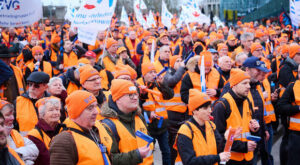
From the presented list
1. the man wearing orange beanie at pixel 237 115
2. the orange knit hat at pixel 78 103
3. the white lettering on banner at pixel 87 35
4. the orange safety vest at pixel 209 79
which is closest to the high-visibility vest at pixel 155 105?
the orange safety vest at pixel 209 79

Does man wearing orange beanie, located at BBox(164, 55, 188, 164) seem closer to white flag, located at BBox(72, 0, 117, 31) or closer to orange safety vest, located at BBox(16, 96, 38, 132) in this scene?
white flag, located at BBox(72, 0, 117, 31)

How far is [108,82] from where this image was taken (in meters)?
7.85

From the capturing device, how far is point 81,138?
325cm

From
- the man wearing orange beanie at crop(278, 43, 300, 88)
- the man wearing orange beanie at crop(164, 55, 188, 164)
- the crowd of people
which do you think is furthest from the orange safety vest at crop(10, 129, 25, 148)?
the man wearing orange beanie at crop(278, 43, 300, 88)

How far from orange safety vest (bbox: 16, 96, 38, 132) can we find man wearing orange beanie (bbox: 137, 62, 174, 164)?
6.45 ft

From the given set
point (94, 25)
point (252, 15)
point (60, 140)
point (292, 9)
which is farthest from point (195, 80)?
point (252, 15)

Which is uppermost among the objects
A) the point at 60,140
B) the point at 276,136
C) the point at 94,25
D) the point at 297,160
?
the point at 94,25

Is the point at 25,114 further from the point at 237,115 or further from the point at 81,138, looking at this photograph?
the point at 237,115

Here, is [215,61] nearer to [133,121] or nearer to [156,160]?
[156,160]

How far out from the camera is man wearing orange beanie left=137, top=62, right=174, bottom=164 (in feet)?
21.1

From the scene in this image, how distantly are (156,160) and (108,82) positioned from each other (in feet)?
6.42

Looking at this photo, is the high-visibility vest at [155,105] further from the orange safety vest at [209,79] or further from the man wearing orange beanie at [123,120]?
the man wearing orange beanie at [123,120]

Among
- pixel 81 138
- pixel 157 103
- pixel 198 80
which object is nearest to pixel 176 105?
pixel 157 103

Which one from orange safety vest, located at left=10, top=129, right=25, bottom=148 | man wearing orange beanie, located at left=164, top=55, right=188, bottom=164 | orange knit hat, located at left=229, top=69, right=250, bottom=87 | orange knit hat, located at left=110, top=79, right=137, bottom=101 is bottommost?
man wearing orange beanie, located at left=164, top=55, right=188, bottom=164
